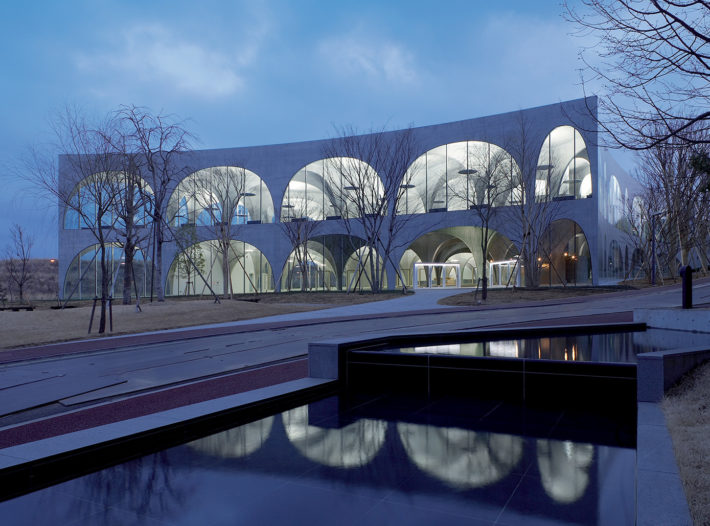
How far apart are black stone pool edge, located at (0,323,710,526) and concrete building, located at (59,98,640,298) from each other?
19533 millimetres

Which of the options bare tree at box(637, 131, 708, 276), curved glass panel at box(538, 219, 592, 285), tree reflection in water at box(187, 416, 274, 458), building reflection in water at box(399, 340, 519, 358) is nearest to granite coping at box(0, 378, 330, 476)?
tree reflection in water at box(187, 416, 274, 458)

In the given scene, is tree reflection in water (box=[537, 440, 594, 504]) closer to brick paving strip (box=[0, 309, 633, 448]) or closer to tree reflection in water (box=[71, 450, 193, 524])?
tree reflection in water (box=[71, 450, 193, 524])

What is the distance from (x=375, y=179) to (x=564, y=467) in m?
28.3

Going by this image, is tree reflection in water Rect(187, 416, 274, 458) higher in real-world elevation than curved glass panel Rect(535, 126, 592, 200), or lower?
lower

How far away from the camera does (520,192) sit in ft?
95.8

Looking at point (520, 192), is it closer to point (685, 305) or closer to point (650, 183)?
point (650, 183)

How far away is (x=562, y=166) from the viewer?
29.8m

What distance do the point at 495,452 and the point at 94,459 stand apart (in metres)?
2.93

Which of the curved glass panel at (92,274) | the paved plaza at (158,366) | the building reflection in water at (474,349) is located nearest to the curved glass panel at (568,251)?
the paved plaza at (158,366)

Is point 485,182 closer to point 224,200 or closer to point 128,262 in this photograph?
point 224,200

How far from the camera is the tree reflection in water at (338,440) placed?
4.05m

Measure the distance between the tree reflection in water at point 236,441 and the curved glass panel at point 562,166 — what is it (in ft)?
89.2

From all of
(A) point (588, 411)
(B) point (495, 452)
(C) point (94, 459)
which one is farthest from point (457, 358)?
(C) point (94, 459)

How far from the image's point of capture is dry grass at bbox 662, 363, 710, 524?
2.90 m
